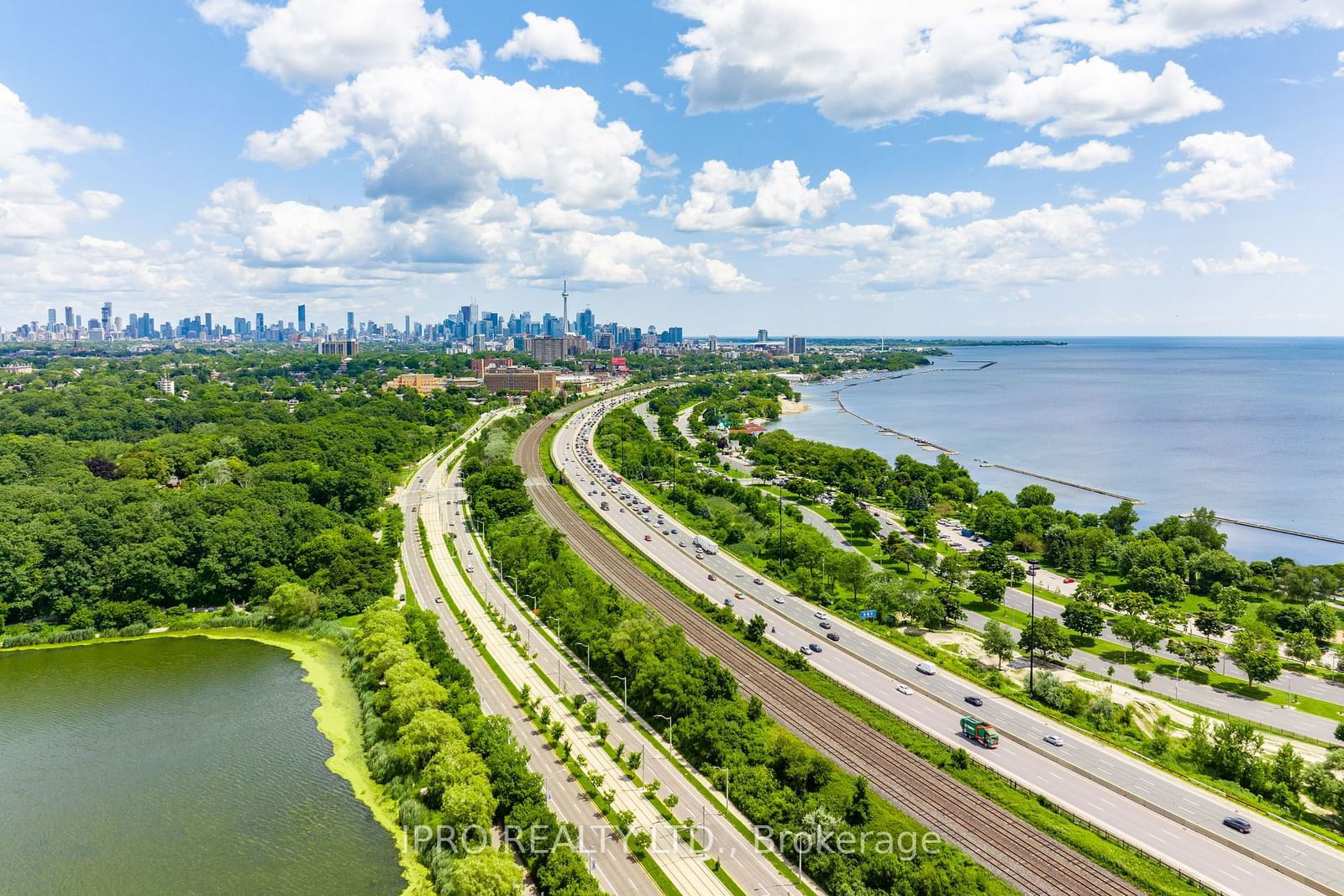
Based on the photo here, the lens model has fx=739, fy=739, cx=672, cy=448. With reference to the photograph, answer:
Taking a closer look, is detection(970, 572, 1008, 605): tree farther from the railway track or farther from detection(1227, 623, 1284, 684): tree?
the railway track

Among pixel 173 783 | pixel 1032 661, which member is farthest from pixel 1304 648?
pixel 173 783

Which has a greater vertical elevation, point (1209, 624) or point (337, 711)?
point (1209, 624)

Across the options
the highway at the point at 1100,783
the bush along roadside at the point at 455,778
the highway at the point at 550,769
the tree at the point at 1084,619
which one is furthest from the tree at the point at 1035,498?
the bush along roadside at the point at 455,778

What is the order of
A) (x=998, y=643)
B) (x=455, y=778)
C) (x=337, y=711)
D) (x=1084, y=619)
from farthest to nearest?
(x=1084, y=619)
(x=998, y=643)
(x=337, y=711)
(x=455, y=778)

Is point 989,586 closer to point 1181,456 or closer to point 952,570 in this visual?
point 952,570

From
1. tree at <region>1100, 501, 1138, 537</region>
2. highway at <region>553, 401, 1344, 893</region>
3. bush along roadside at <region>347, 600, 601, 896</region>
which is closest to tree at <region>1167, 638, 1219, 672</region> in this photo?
highway at <region>553, 401, 1344, 893</region>

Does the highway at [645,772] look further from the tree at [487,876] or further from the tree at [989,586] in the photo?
the tree at [989,586]

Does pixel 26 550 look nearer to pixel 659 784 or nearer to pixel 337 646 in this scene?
pixel 337 646
